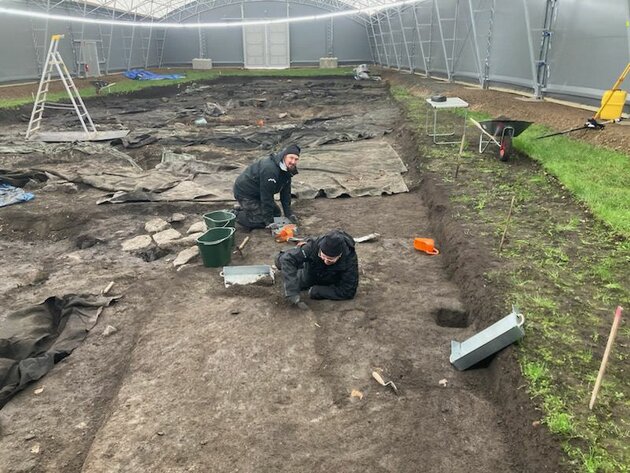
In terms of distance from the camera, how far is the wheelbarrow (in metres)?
9.15

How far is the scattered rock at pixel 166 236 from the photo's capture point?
7.44 metres

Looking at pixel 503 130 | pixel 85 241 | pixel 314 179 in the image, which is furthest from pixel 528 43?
pixel 85 241

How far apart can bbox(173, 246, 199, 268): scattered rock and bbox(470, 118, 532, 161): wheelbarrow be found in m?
6.06

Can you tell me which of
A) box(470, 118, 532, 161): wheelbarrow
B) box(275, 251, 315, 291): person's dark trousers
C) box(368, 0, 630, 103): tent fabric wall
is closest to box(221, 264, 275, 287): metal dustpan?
box(275, 251, 315, 291): person's dark trousers

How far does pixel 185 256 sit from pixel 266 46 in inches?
1522

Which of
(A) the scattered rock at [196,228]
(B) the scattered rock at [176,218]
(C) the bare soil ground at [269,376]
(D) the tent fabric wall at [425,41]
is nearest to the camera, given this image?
(C) the bare soil ground at [269,376]

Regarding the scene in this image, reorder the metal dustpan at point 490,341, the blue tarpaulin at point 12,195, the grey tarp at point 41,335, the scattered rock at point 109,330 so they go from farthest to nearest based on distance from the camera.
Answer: the blue tarpaulin at point 12,195 → the scattered rock at point 109,330 → the grey tarp at point 41,335 → the metal dustpan at point 490,341

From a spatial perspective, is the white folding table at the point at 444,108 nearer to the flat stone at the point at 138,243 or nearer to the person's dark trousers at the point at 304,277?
the person's dark trousers at the point at 304,277

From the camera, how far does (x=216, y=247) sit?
6.28 meters

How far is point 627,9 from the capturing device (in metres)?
10.7

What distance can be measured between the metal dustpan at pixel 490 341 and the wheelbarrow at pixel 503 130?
19.2ft

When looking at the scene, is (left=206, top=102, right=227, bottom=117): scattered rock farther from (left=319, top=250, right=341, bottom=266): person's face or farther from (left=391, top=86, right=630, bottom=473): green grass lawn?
(left=319, top=250, right=341, bottom=266): person's face

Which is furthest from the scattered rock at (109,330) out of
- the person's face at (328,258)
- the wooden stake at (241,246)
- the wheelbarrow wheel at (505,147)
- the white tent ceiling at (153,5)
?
the white tent ceiling at (153,5)

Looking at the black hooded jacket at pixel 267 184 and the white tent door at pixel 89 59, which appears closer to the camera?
the black hooded jacket at pixel 267 184
